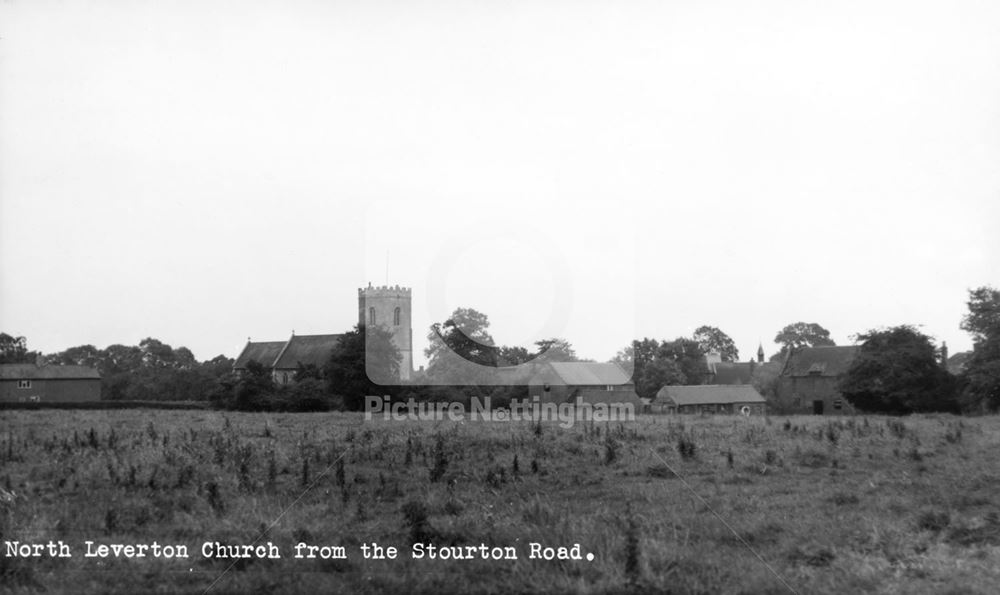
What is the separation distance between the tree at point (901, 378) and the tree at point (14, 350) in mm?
93242

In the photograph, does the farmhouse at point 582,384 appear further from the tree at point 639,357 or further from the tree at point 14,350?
the tree at point 14,350

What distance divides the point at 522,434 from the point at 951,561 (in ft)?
40.7

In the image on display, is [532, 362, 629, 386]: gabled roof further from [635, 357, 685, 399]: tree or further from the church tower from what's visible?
the church tower

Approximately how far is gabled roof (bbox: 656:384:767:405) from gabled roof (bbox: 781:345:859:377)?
319 inches

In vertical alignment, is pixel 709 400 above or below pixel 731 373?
below

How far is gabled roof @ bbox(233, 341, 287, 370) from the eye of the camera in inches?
3821

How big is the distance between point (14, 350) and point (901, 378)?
327 ft

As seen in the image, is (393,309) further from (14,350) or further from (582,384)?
(14,350)

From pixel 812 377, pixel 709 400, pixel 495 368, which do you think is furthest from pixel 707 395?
pixel 495 368

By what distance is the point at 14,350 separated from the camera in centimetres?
10100

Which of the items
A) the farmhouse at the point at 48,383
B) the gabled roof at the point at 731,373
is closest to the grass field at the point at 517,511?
the gabled roof at the point at 731,373

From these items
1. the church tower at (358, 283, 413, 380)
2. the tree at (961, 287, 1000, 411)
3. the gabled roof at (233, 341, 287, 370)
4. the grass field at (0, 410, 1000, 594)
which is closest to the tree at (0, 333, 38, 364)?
the gabled roof at (233, 341, 287, 370)

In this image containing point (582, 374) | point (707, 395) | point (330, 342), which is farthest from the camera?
point (330, 342)

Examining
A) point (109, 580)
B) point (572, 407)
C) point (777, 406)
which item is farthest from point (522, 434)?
point (777, 406)
